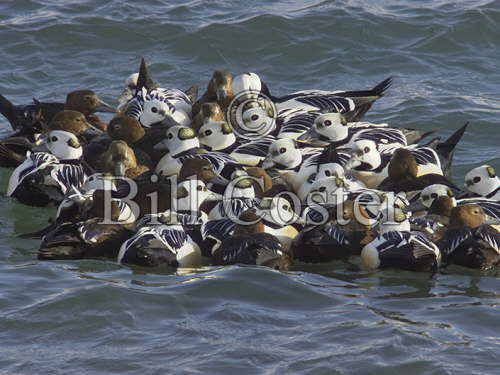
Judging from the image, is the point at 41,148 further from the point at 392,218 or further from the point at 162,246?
the point at 392,218

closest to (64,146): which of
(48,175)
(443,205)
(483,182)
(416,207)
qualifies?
(48,175)

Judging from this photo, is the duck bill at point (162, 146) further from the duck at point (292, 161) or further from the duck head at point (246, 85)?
the duck head at point (246, 85)

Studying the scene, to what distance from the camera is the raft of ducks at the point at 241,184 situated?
10.2m

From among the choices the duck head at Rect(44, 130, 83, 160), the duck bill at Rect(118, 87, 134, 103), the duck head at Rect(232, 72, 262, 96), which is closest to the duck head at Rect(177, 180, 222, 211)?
the duck head at Rect(44, 130, 83, 160)

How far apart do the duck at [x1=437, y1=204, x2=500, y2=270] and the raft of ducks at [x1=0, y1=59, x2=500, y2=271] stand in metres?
0.01

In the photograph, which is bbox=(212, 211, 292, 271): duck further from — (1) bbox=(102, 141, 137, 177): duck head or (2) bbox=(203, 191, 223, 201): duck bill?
(1) bbox=(102, 141, 137, 177): duck head

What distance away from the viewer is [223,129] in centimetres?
1284

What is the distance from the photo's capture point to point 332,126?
42.6 feet

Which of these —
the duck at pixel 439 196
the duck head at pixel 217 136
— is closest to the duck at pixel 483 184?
the duck at pixel 439 196

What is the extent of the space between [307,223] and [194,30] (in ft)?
29.6

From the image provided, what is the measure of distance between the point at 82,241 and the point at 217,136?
2912mm

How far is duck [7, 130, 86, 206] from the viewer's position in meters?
12.0

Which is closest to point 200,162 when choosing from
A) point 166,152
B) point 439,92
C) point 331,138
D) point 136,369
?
point 166,152

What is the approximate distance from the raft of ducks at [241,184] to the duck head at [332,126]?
0.05 feet
